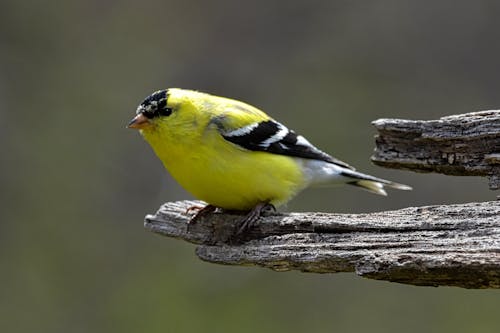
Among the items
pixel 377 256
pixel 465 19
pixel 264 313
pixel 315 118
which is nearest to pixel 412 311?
pixel 264 313

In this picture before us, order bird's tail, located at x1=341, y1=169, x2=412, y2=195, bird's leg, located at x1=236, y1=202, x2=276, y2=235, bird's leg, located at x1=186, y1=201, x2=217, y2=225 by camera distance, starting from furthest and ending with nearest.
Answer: bird's tail, located at x1=341, y1=169, x2=412, y2=195 → bird's leg, located at x1=186, y1=201, x2=217, y2=225 → bird's leg, located at x1=236, y1=202, x2=276, y2=235

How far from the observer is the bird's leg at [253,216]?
401 cm

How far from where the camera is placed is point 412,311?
23.1ft

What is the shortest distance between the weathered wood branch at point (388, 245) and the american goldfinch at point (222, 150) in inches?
15.7

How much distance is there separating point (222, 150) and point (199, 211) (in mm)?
300

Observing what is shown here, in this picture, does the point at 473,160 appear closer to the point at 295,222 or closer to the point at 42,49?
the point at 295,222

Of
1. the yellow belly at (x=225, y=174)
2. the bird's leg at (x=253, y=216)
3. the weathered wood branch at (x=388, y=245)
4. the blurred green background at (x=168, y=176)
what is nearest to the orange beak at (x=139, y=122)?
the yellow belly at (x=225, y=174)

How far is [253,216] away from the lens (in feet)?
13.7

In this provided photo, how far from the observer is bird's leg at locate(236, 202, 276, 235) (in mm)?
4012

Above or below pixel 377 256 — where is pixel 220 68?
above

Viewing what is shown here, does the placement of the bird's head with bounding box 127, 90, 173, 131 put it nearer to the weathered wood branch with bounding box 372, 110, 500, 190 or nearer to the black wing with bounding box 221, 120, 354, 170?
the black wing with bounding box 221, 120, 354, 170

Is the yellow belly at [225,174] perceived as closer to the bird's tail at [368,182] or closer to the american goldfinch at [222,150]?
the american goldfinch at [222,150]

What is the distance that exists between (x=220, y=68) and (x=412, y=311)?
103 inches

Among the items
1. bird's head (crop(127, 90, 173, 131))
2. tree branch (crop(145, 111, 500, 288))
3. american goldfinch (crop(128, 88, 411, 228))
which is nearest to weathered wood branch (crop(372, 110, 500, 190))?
tree branch (crop(145, 111, 500, 288))
